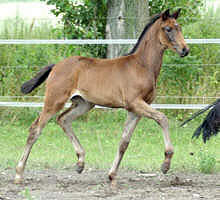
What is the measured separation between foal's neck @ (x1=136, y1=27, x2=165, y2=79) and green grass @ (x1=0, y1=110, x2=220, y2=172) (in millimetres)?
1542

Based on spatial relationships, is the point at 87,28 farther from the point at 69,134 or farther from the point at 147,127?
the point at 69,134

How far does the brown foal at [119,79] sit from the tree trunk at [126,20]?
4337mm

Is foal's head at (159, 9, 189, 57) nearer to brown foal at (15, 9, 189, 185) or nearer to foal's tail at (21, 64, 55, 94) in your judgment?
brown foal at (15, 9, 189, 185)

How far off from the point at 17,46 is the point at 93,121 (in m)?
2.37

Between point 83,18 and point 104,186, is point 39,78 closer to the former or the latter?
point 104,186

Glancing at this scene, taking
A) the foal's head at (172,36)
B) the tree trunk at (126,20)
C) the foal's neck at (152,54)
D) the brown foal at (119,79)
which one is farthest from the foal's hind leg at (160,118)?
the tree trunk at (126,20)

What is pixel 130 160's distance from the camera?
26.4ft

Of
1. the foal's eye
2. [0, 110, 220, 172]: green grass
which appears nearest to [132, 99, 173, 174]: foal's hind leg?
the foal's eye

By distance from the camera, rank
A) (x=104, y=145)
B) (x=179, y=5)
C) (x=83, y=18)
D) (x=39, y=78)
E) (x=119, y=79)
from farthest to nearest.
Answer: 1. (x=179, y=5)
2. (x=83, y=18)
3. (x=104, y=145)
4. (x=39, y=78)
5. (x=119, y=79)

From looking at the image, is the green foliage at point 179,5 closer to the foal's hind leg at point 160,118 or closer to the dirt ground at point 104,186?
the dirt ground at point 104,186


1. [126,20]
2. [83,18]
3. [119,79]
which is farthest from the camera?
[83,18]

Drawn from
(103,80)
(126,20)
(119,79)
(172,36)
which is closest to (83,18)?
(126,20)

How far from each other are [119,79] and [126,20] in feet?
15.6

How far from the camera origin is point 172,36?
6.24 metres
